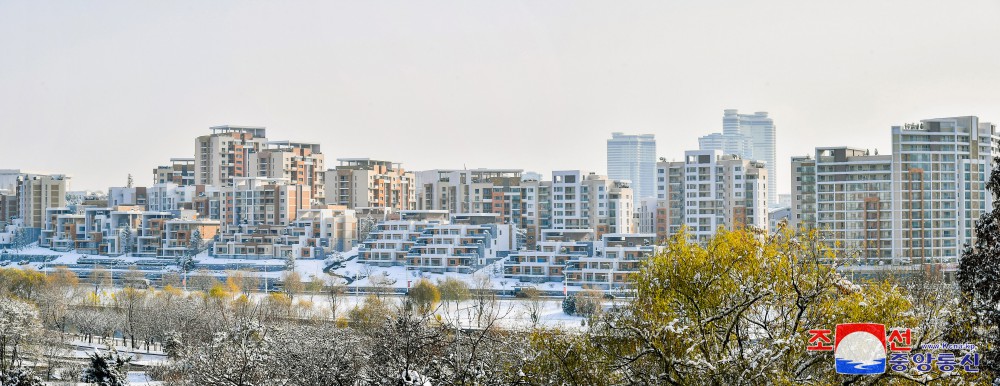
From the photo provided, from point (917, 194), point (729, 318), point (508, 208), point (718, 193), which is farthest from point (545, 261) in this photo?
point (729, 318)

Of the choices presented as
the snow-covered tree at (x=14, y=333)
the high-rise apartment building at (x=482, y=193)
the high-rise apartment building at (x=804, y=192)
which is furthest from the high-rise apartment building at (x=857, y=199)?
the snow-covered tree at (x=14, y=333)

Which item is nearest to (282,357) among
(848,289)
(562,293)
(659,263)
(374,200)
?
(659,263)

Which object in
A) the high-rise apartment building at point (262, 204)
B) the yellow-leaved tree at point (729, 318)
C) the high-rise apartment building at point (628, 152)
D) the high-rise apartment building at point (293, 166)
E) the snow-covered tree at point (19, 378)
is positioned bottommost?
the snow-covered tree at point (19, 378)

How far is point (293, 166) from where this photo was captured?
38.6 meters

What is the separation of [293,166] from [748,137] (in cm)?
5127

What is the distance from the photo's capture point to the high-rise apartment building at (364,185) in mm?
37156

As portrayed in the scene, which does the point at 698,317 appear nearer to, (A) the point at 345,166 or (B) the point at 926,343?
(B) the point at 926,343

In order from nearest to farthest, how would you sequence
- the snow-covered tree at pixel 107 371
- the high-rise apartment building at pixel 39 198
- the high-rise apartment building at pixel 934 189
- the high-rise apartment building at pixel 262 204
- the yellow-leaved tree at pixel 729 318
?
the yellow-leaved tree at pixel 729 318
the snow-covered tree at pixel 107 371
the high-rise apartment building at pixel 934 189
the high-rise apartment building at pixel 262 204
the high-rise apartment building at pixel 39 198

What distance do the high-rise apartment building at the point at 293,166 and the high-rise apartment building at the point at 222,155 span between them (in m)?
1.75

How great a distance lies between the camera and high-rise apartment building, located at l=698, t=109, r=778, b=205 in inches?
3147

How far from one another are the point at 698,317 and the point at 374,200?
107 feet

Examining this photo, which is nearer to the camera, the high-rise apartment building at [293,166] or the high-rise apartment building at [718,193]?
the high-rise apartment building at [718,193]

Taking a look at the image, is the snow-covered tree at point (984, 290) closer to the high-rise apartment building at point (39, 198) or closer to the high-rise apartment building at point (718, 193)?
the high-rise apartment building at point (718, 193)

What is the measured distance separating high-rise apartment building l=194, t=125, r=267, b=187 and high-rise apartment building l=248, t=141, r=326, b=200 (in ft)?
5.74
